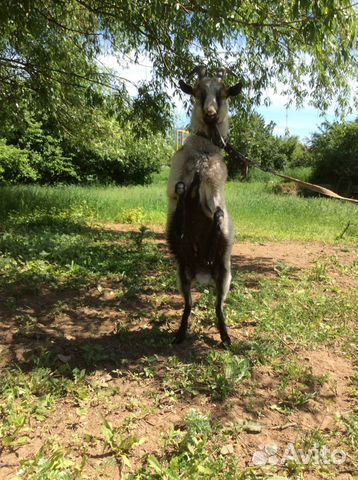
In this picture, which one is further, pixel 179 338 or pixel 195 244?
pixel 179 338

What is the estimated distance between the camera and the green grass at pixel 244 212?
1004cm

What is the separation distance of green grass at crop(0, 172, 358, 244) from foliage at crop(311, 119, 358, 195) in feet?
28.7

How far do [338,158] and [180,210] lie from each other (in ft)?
71.4

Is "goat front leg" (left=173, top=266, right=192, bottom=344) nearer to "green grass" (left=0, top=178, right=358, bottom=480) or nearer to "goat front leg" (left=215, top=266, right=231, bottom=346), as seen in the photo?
"green grass" (left=0, top=178, right=358, bottom=480)

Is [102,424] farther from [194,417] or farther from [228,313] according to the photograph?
[228,313]

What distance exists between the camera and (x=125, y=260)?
6598 millimetres

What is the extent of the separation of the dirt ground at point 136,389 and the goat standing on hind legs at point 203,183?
911mm

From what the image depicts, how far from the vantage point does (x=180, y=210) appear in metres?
3.50

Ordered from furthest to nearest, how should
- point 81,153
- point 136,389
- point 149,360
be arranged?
point 81,153 → point 149,360 → point 136,389

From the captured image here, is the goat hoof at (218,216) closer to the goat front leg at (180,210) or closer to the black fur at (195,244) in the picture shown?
the black fur at (195,244)

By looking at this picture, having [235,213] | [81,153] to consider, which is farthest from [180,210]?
[81,153]

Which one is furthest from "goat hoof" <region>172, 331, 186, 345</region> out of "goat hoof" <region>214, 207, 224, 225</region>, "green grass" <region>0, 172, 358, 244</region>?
"green grass" <region>0, 172, 358, 244</region>

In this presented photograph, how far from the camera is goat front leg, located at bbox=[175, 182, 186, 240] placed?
133 inches

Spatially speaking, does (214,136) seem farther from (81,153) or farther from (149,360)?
(81,153)
